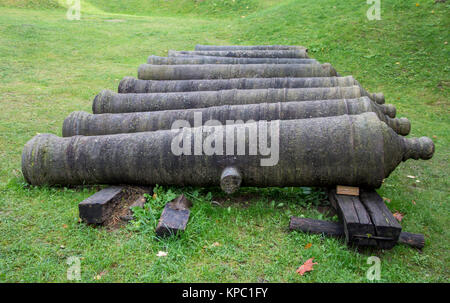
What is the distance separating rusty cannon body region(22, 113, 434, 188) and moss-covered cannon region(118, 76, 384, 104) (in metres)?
2.58

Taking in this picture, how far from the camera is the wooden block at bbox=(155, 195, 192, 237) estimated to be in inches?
147

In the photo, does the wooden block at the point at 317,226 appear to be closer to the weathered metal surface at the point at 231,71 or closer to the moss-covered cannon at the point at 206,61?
the weathered metal surface at the point at 231,71

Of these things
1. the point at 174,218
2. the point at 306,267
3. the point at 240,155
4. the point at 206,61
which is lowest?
the point at 306,267

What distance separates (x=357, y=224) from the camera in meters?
3.57

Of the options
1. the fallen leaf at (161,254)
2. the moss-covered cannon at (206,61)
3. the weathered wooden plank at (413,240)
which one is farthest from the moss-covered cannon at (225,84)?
the fallen leaf at (161,254)

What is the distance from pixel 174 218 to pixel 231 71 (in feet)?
14.9

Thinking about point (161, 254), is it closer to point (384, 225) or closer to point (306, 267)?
point (306, 267)

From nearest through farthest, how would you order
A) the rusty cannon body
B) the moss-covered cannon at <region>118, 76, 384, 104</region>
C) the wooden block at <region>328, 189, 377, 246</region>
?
the wooden block at <region>328, 189, 377, 246</region> < the rusty cannon body < the moss-covered cannon at <region>118, 76, 384, 104</region>

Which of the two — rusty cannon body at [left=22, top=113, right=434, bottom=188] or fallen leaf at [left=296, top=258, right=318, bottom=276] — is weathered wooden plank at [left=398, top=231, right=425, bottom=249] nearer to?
rusty cannon body at [left=22, top=113, right=434, bottom=188]

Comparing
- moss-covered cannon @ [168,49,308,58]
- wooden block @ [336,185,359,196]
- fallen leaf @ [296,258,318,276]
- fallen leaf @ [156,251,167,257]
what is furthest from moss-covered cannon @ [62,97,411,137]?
moss-covered cannon @ [168,49,308,58]

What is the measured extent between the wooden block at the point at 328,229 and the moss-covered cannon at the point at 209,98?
2.49 metres

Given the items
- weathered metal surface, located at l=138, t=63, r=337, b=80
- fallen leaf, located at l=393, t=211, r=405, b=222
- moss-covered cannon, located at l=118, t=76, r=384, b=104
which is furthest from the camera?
weathered metal surface, located at l=138, t=63, r=337, b=80

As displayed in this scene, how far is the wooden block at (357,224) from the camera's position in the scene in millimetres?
3564

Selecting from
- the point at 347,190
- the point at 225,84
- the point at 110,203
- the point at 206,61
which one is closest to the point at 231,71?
the point at 225,84
